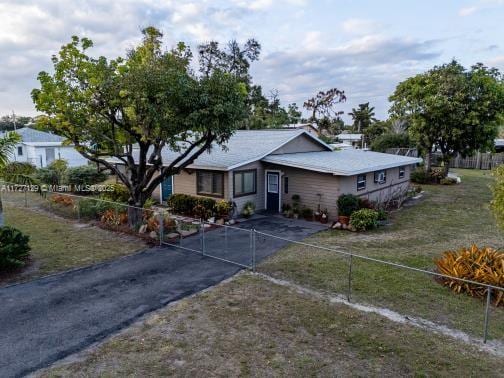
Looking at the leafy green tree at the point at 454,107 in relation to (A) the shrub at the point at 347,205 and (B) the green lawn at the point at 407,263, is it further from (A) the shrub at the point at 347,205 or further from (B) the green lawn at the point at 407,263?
(A) the shrub at the point at 347,205

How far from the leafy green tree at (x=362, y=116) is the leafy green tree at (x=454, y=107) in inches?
1756

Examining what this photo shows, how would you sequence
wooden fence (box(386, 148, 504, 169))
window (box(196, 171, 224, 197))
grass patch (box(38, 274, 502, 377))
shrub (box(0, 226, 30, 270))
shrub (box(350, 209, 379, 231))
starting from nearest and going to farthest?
1. grass patch (box(38, 274, 502, 377))
2. shrub (box(0, 226, 30, 270))
3. shrub (box(350, 209, 379, 231))
4. window (box(196, 171, 224, 197))
5. wooden fence (box(386, 148, 504, 169))

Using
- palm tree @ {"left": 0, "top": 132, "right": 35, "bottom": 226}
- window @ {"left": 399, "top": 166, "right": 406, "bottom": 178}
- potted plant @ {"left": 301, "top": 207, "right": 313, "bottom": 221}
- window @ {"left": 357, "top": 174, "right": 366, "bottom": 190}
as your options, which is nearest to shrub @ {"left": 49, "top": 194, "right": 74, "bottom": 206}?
palm tree @ {"left": 0, "top": 132, "right": 35, "bottom": 226}

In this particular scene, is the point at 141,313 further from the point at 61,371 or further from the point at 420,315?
the point at 420,315

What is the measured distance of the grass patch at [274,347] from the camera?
611cm

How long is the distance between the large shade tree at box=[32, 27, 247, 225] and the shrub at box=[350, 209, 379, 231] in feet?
21.1

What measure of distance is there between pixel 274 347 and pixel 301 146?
15769 millimetres

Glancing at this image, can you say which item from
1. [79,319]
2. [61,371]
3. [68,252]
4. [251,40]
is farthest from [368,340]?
[251,40]

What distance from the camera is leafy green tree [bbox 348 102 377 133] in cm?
7331

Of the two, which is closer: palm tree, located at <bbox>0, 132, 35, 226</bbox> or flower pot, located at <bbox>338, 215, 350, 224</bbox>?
palm tree, located at <bbox>0, 132, 35, 226</bbox>

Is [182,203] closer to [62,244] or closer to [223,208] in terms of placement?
[223,208]

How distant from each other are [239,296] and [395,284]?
415cm

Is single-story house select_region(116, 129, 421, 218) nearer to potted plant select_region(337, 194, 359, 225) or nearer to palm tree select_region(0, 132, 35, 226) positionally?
potted plant select_region(337, 194, 359, 225)

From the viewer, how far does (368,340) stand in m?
7.05
